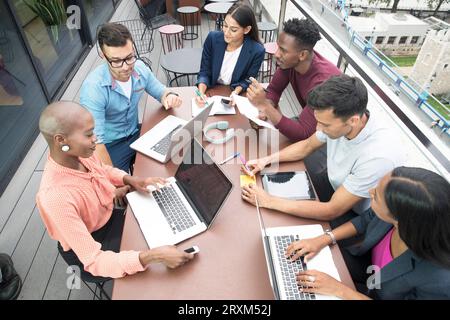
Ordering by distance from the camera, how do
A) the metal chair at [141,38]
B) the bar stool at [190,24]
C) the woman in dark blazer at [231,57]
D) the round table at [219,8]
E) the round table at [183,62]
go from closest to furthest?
the woman in dark blazer at [231,57], the round table at [183,62], the round table at [219,8], the metal chair at [141,38], the bar stool at [190,24]

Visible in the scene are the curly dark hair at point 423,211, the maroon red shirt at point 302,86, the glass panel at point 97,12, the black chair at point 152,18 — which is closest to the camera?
the curly dark hair at point 423,211

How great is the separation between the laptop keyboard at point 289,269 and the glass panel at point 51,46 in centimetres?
336

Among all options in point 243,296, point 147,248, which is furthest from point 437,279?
point 147,248

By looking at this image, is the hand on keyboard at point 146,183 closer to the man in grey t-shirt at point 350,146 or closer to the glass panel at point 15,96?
the man in grey t-shirt at point 350,146

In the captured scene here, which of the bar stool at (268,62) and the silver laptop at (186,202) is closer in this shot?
the silver laptop at (186,202)

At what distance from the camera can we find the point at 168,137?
5.85ft

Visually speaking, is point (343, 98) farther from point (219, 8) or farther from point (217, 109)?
point (219, 8)

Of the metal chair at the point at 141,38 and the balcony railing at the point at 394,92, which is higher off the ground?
the balcony railing at the point at 394,92

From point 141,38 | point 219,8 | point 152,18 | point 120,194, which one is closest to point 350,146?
point 120,194

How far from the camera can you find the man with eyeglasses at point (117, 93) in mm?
1742

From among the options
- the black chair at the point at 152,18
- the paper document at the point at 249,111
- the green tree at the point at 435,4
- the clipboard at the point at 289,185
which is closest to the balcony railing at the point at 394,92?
the clipboard at the point at 289,185

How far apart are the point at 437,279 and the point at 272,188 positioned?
2.49 feet

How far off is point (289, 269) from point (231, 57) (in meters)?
1.89
